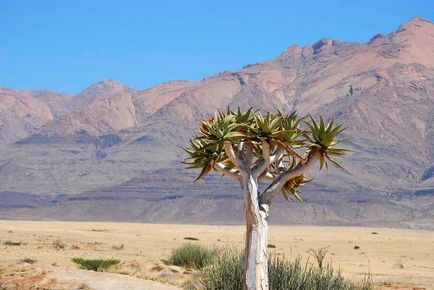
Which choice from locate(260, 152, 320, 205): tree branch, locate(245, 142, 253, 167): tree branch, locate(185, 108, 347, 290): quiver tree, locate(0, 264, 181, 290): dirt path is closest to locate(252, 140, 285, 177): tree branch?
locate(185, 108, 347, 290): quiver tree

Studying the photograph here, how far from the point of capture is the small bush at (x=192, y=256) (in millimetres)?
26375

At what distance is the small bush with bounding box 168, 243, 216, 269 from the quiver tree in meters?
13.6

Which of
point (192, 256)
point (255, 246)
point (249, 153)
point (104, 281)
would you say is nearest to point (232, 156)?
point (249, 153)

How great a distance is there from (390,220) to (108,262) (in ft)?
490

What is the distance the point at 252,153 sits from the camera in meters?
12.5

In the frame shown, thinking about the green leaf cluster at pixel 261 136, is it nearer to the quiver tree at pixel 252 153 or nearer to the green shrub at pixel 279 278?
the quiver tree at pixel 252 153

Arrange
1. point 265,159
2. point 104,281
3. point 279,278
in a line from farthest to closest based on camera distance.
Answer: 1. point 104,281
2. point 279,278
3. point 265,159

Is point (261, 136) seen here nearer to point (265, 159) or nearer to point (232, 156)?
point (265, 159)

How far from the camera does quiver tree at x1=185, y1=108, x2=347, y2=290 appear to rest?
11828 millimetres

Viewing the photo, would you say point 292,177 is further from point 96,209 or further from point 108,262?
point 96,209

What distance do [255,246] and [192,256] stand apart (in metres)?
15.7

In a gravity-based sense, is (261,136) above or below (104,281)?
above

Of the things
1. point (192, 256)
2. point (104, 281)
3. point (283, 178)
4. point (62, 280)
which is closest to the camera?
point (283, 178)

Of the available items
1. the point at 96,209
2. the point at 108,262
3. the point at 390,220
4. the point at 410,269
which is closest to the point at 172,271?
the point at 108,262
